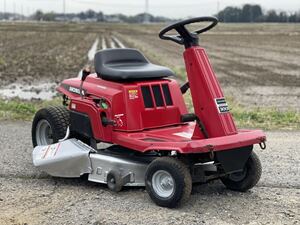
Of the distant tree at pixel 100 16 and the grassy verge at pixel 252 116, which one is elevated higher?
the grassy verge at pixel 252 116

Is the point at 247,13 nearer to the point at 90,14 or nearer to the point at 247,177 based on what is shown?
the point at 90,14

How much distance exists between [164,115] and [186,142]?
0.92m

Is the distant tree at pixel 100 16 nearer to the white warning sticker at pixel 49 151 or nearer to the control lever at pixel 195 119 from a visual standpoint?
the white warning sticker at pixel 49 151

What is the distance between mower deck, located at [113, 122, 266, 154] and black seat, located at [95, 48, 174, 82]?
22.1 inches

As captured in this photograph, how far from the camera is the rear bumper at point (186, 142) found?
4.52 m

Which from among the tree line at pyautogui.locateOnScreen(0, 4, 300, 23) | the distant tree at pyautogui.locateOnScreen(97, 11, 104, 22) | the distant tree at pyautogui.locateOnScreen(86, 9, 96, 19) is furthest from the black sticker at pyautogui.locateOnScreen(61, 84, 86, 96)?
the distant tree at pyautogui.locateOnScreen(86, 9, 96, 19)

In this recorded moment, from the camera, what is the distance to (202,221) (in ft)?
14.5

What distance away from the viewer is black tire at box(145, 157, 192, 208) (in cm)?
457

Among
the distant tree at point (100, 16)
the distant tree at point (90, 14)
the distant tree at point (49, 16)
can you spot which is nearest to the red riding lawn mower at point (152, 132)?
the distant tree at point (49, 16)

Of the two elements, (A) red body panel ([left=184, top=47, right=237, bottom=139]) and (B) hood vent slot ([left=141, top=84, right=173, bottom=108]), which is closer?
(A) red body panel ([left=184, top=47, right=237, bottom=139])

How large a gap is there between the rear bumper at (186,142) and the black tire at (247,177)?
0.36 m

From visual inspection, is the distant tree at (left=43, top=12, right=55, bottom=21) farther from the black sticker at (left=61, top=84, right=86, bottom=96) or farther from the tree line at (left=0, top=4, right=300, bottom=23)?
the black sticker at (left=61, top=84, right=86, bottom=96)

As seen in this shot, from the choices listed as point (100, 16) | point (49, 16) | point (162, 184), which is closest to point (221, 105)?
point (162, 184)

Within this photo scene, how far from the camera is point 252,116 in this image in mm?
9383
